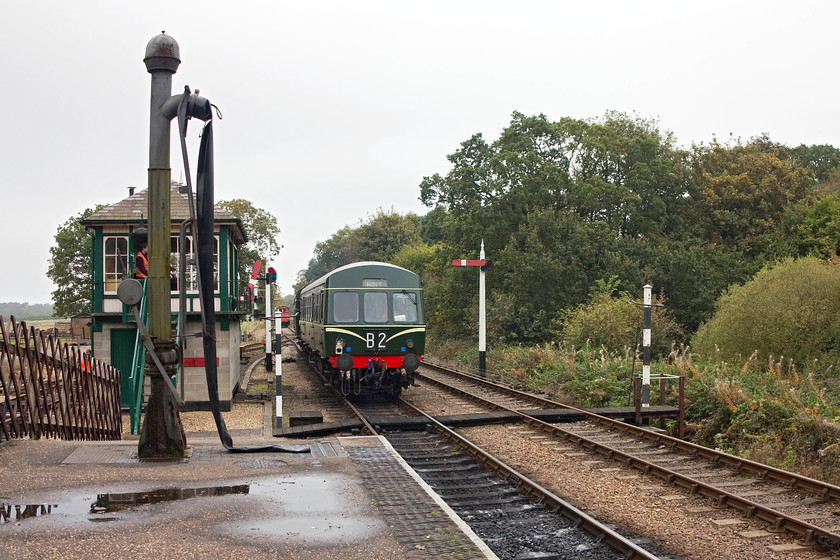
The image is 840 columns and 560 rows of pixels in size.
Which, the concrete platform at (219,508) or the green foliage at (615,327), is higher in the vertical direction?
the green foliage at (615,327)

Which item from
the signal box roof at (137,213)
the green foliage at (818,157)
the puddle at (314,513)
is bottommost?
the puddle at (314,513)

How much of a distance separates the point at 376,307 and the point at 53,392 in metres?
7.22

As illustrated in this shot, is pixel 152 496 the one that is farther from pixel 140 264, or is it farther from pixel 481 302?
pixel 481 302

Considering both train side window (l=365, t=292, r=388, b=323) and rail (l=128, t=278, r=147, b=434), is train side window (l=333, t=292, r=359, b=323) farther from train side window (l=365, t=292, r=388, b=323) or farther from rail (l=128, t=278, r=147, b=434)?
rail (l=128, t=278, r=147, b=434)

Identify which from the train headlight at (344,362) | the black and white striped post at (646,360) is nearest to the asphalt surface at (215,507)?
the black and white striped post at (646,360)

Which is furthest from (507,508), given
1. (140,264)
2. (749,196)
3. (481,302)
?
(749,196)

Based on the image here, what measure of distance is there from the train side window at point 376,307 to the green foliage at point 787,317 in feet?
33.0

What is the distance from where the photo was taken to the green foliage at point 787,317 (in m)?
19.5

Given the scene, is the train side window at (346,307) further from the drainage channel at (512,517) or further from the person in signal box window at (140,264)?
the drainage channel at (512,517)

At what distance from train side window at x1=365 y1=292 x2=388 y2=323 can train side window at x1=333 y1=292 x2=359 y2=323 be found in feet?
0.78

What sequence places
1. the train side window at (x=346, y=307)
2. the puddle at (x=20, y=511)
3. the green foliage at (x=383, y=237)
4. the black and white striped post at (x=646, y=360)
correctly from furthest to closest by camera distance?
1. the green foliage at (x=383, y=237)
2. the train side window at (x=346, y=307)
3. the black and white striped post at (x=646, y=360)
4. the puddle at (x=20, y=511)

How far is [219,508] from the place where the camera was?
6.56 m

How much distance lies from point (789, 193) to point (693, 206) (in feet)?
13.6

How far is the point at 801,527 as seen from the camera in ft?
23.3
